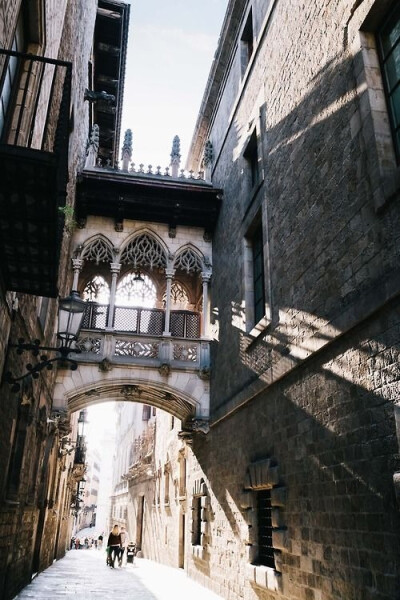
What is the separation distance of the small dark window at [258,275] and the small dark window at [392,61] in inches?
168

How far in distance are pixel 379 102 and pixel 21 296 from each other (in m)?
4.95

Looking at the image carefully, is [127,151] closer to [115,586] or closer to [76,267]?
[76,267]

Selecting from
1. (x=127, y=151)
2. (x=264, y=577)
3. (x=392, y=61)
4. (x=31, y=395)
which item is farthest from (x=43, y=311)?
(x=392, y=61)

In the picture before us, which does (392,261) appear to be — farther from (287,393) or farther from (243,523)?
(243,523)

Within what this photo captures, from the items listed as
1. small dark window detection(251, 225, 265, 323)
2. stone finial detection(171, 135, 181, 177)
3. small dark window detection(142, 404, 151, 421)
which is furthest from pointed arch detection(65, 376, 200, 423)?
small dark window detection(142, 404, 151, 421)

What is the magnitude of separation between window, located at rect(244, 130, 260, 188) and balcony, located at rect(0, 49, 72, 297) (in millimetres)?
4746

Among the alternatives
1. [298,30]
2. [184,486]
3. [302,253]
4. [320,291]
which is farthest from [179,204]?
[184,486]

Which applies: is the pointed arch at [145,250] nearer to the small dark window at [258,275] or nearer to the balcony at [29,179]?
the small dark window at [258,275]

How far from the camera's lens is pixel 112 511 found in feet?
130

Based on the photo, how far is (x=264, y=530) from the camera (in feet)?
Result: 24.9

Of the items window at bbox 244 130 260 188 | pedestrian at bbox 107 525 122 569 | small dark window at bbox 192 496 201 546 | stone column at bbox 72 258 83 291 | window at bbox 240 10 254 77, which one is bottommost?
pedestrian at bbox 107 525 122 569

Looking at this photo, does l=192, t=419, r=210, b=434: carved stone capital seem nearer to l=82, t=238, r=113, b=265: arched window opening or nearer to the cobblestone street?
the cobblestone street

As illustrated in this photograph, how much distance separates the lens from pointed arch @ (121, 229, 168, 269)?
1262cm

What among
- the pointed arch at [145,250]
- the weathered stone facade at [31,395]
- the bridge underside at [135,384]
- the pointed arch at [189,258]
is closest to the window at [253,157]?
the pointed arch at [189,258]
